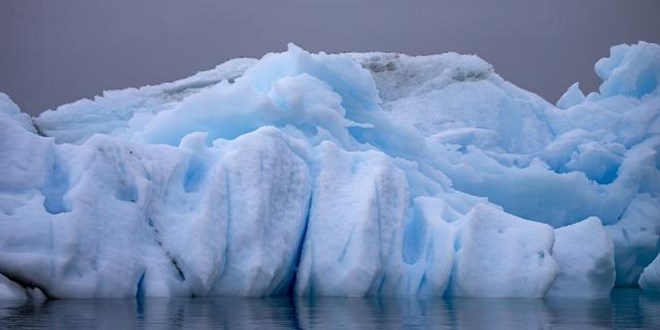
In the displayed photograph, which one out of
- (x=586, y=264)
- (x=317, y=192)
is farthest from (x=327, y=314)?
(x=586, y=264)

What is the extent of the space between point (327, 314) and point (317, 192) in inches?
190

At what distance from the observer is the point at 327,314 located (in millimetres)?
10211

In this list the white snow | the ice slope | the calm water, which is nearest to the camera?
the calm water

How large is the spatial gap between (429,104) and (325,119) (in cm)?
536

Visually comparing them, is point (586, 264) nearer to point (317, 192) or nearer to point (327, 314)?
point (317, 192)

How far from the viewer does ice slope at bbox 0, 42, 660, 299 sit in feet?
42.0

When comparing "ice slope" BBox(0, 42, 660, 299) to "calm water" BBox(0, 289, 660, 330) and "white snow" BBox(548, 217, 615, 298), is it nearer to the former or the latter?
"white snow" BBox(548, 217, 615, 298)

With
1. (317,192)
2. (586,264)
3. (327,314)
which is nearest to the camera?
(327,314)

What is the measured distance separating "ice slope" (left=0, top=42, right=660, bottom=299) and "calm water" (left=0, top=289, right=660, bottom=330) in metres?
0.83

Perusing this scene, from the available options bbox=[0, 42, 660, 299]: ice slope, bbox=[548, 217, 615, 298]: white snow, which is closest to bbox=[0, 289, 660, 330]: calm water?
bbox=[0, 42, 660, 299]: ice slope

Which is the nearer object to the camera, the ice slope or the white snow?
the ice slope

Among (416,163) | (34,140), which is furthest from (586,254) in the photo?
(34,140)

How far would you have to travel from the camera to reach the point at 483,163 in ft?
64.9

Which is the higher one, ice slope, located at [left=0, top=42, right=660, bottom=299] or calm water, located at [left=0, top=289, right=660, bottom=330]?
ice slope, located at [left=0, top=42, right=660, bottom=299]
